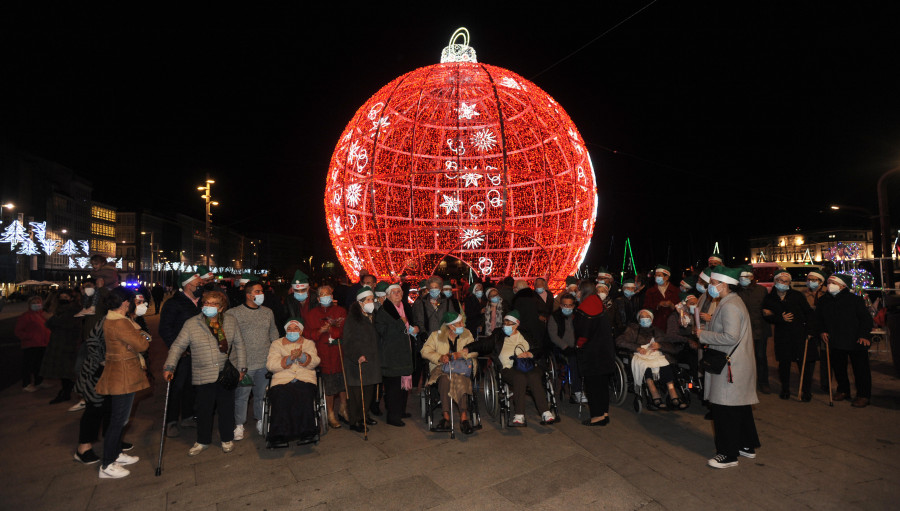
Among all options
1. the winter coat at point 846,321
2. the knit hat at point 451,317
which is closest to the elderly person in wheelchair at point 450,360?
the knit hat at point 451,317

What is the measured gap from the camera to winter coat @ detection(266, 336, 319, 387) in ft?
19.6

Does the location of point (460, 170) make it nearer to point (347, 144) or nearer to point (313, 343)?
point (347, 144)

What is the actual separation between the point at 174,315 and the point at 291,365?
5.23ft

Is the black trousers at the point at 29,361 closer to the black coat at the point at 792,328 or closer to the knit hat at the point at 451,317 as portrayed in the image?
the knit hat at the point at 451,317

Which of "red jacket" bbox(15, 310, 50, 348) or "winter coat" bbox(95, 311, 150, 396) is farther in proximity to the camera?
"red jacket" bbox(15, 310, 50, 348)

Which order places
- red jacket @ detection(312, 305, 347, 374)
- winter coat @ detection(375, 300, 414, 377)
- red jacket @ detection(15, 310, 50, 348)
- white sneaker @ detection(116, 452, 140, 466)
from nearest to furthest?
white sneaker @ detection(116, 452, 140, 466)
red jacket @ detection(312, 305, 347, 374)
winter coat @ detection(375, 300, 414, 377)
red jacket @ detection(15, 310, 50, 348)

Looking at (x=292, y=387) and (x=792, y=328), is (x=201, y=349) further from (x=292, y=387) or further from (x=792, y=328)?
(x=792, y=328)

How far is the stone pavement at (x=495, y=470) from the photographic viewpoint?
443 centimetres

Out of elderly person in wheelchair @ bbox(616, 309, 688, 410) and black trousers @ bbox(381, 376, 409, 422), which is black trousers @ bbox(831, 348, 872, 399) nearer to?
elderly person in wheelchair @ bbox(616, 309, 688, 410)

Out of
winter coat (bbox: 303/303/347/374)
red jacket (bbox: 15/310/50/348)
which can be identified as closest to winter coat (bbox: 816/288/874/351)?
winter coat (bbox: 303/303/347/374)

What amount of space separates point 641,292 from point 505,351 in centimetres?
387

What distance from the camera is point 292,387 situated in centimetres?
587

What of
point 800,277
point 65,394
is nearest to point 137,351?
point 65,394

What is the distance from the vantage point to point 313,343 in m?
6.33
